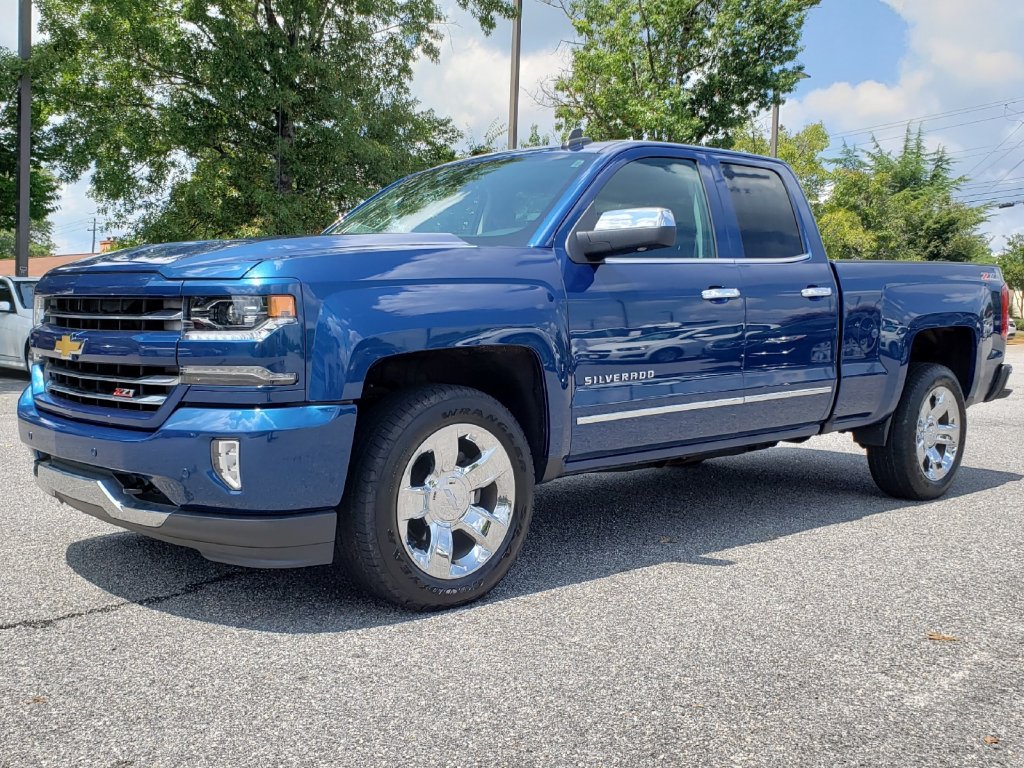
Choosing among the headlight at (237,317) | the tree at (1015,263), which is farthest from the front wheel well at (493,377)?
the tree at (1015,263)

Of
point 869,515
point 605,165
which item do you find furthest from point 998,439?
point 605,165

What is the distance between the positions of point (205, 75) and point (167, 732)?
54.9ft

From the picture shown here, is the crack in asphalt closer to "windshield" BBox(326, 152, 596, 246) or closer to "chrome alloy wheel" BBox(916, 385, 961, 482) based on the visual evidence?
"windshield" BBox(326, 152, 596, 246)

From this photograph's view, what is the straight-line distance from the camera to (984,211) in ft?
146

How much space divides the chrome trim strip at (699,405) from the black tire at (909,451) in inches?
33.4

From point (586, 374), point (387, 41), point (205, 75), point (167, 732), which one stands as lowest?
point (167, 732)

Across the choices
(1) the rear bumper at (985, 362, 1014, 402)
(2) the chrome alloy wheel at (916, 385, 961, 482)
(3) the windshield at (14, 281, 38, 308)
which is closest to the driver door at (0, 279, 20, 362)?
(3) the windshield at (14, 281, 38, 308)

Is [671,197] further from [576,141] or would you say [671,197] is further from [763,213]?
[763,213]

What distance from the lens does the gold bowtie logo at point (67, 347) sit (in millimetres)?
3791

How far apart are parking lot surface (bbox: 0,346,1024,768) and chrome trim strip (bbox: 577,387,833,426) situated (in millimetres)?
677

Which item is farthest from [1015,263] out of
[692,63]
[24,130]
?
[24,130]

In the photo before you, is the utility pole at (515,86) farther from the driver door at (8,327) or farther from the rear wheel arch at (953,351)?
the rear wheel arch at (953,351)

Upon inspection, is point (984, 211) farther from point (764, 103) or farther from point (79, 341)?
point (79, 341)

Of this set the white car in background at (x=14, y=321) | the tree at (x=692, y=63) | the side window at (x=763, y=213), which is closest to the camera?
the side window at (x=763, y=213)
